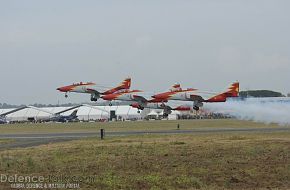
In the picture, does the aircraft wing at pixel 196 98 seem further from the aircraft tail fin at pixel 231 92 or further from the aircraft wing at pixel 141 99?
the aircraft wing at pixel 141 99

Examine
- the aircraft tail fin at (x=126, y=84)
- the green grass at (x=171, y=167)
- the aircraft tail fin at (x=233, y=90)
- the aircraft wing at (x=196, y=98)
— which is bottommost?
the green grass at (x=171, y=167)

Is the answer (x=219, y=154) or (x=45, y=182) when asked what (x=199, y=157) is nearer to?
(x=219, y=154)

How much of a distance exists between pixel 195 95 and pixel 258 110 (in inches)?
388

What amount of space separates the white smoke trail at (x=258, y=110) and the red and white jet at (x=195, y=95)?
2163 mm

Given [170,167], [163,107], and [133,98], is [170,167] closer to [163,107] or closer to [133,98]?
[133,98]

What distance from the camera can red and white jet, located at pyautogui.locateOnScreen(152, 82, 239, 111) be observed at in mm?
72562

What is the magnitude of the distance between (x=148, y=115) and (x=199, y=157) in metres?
134

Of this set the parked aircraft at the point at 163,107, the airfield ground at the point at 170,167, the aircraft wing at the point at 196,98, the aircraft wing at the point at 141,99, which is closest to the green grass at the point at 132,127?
the parked aircraft at the point at 163,107

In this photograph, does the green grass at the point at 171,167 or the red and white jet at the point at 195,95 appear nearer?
the green grass at the point at 171,167

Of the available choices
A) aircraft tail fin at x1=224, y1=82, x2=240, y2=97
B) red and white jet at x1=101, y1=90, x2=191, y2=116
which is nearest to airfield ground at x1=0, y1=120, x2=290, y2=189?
aircraft tail fin at x1=224, y1=82, x2=240, y2=97

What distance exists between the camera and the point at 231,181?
2309 cm

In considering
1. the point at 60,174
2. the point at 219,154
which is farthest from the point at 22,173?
the point at 219,154

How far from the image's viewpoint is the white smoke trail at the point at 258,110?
218 feet

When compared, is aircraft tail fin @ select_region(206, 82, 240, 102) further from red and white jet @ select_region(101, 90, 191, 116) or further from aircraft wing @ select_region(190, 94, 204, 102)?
red and white jet @ select_region(101, 90, 191, 116)
